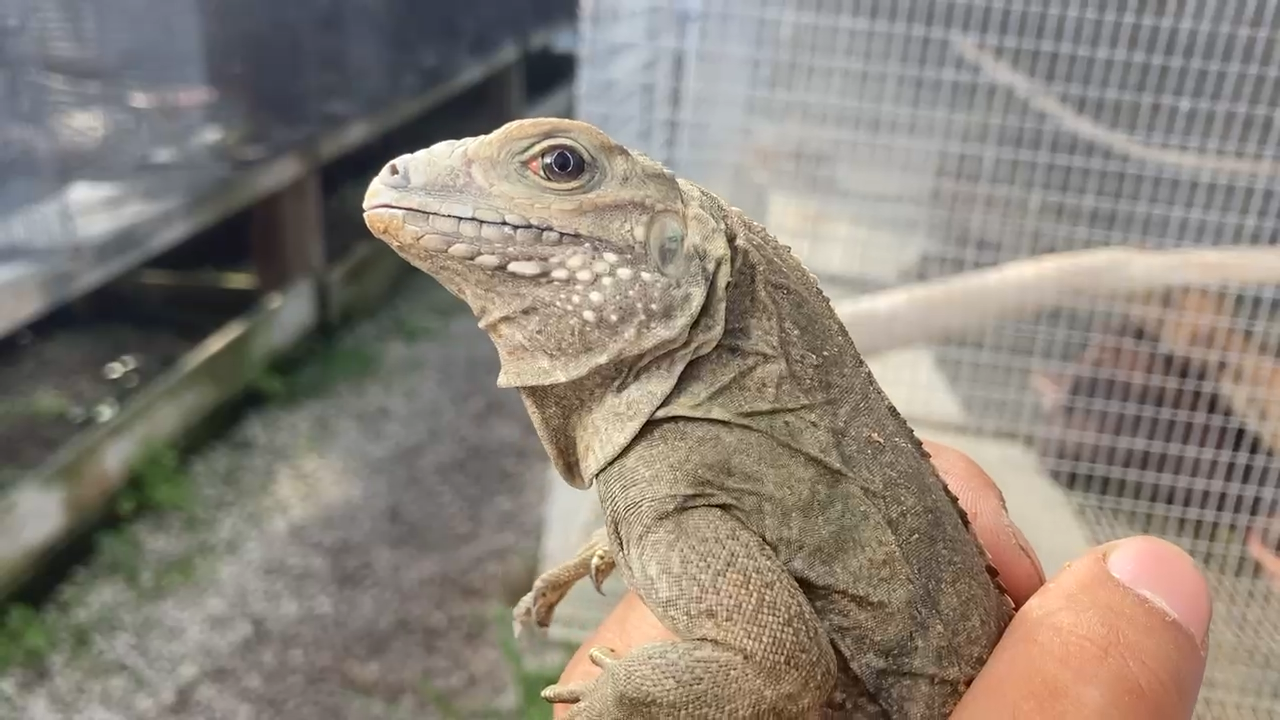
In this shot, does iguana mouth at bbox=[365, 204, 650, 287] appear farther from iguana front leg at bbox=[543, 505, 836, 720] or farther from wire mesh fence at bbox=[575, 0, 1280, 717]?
wire mesh fence at bbox=[575, 0, 1280, 717]

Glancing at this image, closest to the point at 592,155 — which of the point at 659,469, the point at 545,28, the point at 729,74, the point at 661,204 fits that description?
the point at 661,204

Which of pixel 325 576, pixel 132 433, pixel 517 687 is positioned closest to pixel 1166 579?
pixel 517 687

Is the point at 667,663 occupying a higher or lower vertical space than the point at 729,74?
lower

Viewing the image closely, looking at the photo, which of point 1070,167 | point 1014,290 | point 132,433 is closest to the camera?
point 1014,290

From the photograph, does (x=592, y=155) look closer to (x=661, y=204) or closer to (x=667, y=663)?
(x=661, y=204)

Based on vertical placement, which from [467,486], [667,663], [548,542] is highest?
[667,663]

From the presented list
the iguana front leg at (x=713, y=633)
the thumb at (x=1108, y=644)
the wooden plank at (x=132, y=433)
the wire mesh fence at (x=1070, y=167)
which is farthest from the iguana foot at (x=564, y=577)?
the wooden plank at (x=132, y=433)

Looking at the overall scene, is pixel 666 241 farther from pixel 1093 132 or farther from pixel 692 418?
pixel 1093 132
